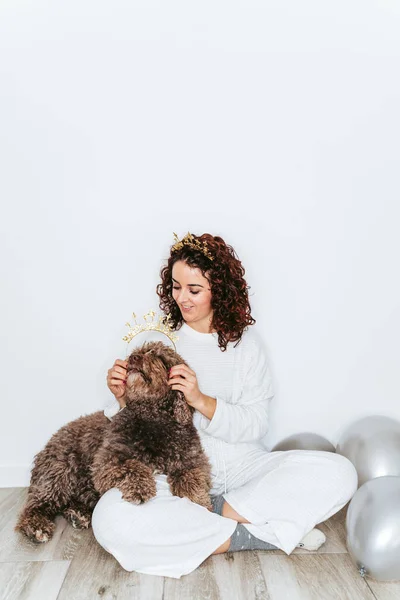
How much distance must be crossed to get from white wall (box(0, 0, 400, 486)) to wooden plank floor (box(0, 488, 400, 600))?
2.49 feet

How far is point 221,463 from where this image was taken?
95.8 inches

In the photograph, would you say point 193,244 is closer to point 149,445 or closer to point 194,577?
point 149,445

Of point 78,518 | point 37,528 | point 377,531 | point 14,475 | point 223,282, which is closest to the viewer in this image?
point 377,531

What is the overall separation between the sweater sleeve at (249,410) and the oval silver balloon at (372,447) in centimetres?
35

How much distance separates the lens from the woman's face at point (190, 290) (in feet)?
8.00

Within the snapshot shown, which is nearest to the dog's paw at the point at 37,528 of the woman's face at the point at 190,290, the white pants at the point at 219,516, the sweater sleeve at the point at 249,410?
the white pants at the point at 219,516

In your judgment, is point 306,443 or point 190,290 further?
point 306,443

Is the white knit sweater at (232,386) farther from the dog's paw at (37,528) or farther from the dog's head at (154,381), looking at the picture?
the dog's paw at (37,528)

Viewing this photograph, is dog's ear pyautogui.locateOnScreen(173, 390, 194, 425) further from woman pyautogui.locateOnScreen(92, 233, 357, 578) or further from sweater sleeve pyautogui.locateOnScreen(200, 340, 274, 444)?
sweater sleeve pyautogui.locateOnScreen(200, 340, 274, 444)

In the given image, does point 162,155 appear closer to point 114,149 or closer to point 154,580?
point 114,149

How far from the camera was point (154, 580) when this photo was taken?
2033 millimetres

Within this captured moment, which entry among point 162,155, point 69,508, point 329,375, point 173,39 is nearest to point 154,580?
point 69,508

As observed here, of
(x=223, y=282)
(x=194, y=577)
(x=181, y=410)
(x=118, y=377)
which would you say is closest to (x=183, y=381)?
(x=181, y=410)

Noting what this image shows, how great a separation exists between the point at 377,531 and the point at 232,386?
78cm
